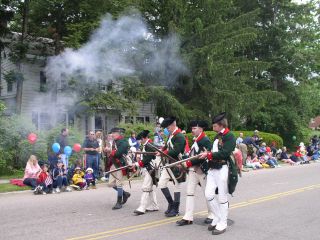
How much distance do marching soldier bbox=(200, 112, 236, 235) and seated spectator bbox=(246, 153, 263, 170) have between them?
1440cm

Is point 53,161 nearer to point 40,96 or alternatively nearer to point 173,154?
point 173,154

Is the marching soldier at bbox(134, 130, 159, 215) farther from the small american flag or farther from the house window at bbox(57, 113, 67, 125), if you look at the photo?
the house window at bbox(57, 113, 67, 125)

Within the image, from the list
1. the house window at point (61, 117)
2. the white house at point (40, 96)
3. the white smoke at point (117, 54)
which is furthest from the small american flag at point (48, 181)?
the house window at point (61, 117)

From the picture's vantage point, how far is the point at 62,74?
23266 mm

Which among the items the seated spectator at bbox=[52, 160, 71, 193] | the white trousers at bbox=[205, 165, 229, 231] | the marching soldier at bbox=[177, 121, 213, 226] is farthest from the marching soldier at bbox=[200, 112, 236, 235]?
the seated spectator at bbox=[52, 160, 71, 193]

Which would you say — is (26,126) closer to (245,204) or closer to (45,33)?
(45,33)

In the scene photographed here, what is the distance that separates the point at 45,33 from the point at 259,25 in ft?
65.9

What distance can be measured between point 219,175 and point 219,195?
320mm

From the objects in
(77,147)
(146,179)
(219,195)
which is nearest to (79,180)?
(77,147)

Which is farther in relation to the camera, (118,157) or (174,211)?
(118,157)

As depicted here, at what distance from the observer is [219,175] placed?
7.54m

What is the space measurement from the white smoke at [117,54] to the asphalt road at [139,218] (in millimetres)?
10518

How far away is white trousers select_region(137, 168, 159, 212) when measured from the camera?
29.8 ft

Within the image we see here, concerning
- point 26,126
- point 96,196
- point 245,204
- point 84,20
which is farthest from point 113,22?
point 245,204
